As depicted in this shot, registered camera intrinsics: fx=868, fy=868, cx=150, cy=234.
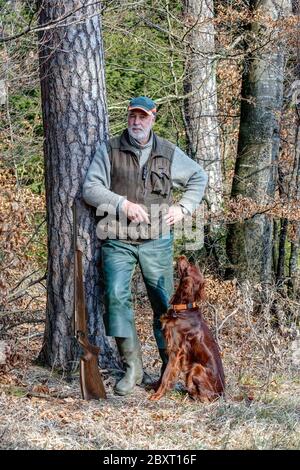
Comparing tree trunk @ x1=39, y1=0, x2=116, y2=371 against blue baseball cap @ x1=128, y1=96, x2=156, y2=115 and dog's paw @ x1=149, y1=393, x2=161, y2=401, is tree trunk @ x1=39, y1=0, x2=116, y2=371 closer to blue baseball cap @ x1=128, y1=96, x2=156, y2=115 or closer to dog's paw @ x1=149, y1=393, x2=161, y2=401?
blue baseball cap @ x1=128, y1=96, x2=156, y2=115

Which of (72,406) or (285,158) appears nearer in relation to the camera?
(72,406)

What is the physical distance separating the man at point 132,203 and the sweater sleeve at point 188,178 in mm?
11

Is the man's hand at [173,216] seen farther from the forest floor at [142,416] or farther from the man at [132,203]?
the forest floor at [142,416]

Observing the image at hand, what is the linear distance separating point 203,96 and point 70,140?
18.4ft

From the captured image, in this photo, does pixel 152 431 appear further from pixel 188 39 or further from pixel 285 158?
pixel 188 39

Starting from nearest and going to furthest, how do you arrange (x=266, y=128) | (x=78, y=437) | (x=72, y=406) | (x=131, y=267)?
(x=78, y=437) → (x=72, y=406) → (x=131, y=267) → (x=266, y=128)

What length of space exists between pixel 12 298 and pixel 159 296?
189 centimetres

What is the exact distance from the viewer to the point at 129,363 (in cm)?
704

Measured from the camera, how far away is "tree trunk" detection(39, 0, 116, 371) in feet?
23.5

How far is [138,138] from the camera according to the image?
22.6ft

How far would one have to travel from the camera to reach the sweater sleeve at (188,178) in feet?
23.2

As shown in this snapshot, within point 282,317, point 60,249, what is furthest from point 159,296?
point 282,317

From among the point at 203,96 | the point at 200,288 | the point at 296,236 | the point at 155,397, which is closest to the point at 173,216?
the point at 200,288

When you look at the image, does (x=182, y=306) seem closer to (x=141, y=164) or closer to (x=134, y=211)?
(x=134, y=211)
